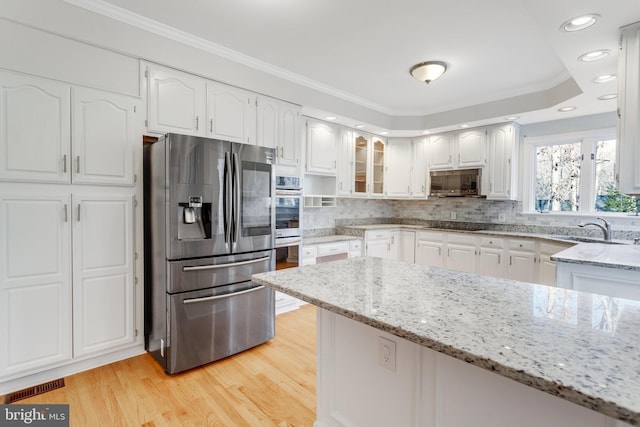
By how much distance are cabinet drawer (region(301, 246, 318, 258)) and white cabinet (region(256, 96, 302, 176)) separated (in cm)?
92

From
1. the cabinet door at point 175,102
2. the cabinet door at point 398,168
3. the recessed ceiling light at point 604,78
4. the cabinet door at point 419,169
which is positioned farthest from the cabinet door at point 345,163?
the recessed ceiling light at point 604,78

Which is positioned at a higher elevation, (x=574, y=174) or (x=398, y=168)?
(x=398, y=168)

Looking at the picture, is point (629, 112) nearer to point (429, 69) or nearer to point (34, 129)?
point (429, 69)

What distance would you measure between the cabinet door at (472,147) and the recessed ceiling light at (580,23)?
2.64 metres

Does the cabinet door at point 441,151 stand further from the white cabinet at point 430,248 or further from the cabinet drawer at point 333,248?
the cabinet drawer at point 333,248

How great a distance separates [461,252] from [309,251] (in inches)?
88.9

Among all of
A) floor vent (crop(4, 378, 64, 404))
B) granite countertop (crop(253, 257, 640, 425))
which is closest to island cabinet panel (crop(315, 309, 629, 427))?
granite countertop (crop(253, 257, 640, 425))

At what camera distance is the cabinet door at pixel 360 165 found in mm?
4742

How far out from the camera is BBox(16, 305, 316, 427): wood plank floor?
189 centimetres

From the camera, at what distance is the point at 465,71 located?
3.37m

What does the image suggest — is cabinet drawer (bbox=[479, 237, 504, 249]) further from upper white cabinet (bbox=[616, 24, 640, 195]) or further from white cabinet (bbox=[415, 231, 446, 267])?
upper white cabinet (bbox=[616, 24, 640, 195])

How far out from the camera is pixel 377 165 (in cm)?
514

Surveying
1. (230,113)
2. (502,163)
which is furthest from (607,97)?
(230,113)

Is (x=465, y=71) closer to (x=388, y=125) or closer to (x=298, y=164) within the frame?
(x=388, y=125)
